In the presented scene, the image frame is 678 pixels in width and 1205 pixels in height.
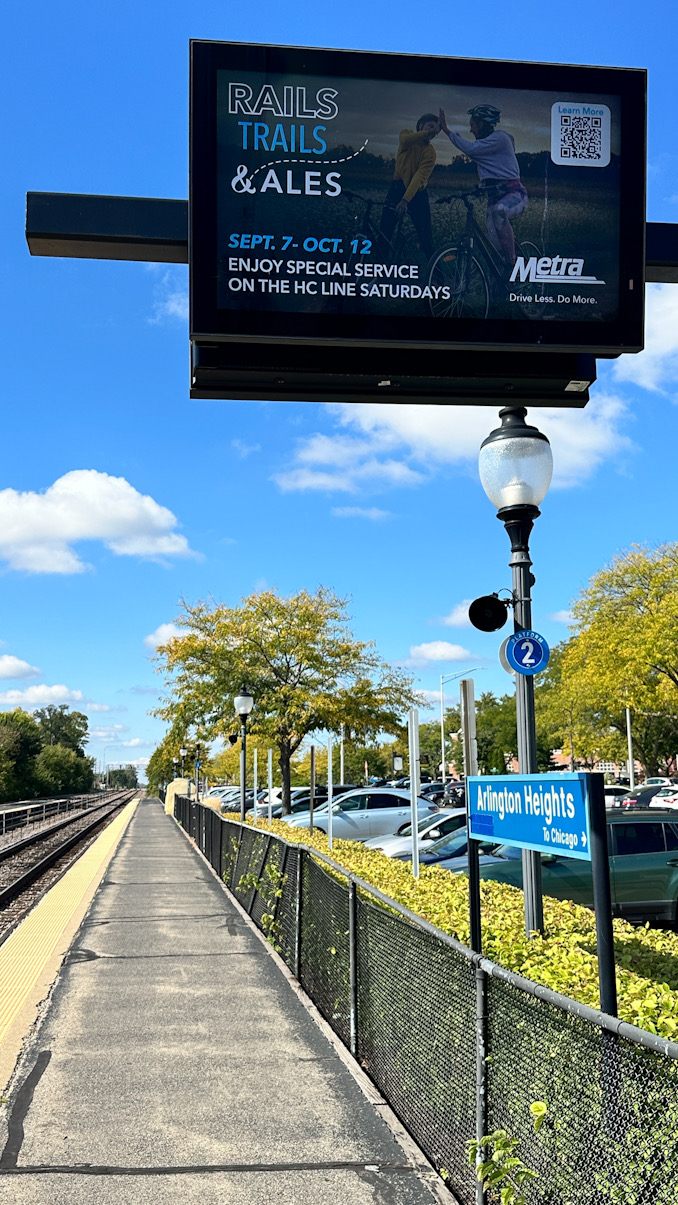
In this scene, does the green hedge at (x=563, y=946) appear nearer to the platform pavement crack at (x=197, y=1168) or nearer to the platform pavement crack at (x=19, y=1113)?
the platform pavement crack at (x=197, y=1168)

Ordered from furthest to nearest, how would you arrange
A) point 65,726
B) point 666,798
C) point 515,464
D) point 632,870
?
point 65,726 → point 666,798 → point 632,870 → point 515,464

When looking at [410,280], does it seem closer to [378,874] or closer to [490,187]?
[490,187]

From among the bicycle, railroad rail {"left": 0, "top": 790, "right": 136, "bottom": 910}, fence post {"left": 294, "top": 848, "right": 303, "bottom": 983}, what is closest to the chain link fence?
fence post {"left": 294, "top": 848, "right": 303, "bottom": 983}

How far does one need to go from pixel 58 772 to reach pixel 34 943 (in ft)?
362

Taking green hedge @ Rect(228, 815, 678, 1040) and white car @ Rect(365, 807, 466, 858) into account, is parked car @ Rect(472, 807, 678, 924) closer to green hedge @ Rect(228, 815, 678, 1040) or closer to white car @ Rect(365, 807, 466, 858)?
green hedge @ Rect(228, 815, 678, 1040)

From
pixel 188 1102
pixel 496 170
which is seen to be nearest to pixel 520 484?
pixel 496 170

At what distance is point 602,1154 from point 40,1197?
248 cm

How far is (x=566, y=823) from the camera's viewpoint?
3600 mm

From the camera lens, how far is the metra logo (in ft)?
17.0

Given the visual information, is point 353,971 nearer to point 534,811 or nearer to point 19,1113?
point 19,1113

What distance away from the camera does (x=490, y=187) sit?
514 centimetres

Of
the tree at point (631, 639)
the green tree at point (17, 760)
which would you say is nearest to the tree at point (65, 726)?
the green tree at point (17, 760)

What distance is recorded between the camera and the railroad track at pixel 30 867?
61.4 feet

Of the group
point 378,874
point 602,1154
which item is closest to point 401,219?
point 602,1154
